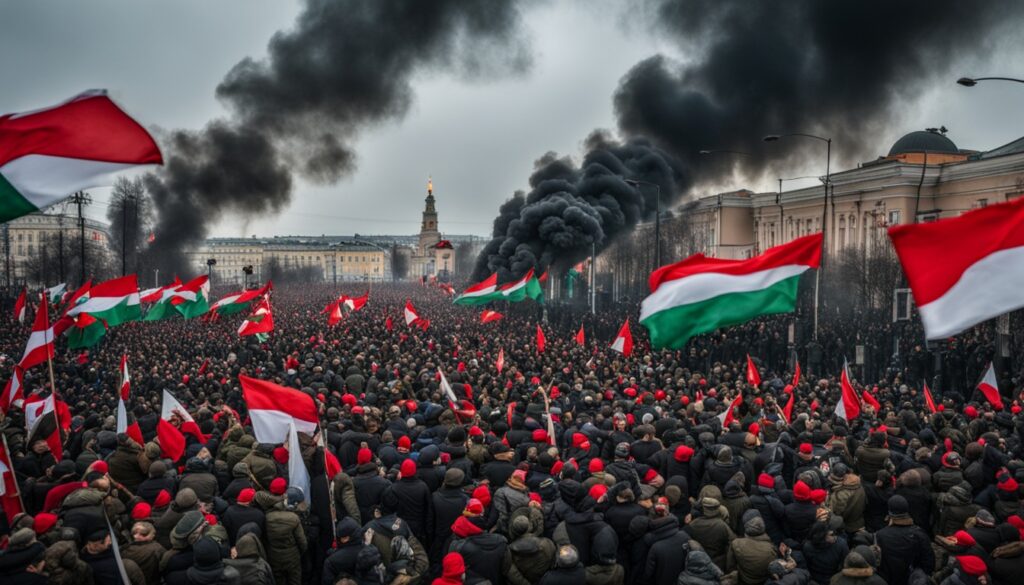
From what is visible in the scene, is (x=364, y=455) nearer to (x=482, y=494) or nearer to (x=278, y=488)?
(x=278, y=488)

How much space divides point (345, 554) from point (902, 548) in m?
4.07

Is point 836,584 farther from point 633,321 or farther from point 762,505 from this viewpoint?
point 633,321

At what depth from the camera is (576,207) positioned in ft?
122

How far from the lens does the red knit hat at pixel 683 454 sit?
24.6 ft

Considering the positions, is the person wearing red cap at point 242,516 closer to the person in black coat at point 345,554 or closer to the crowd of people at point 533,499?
the crowd of people at point 533,499

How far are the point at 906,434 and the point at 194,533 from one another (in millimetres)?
7528

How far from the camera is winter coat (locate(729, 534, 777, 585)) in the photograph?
536 cm

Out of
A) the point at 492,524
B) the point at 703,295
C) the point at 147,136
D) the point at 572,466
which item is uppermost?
the point at 147,136

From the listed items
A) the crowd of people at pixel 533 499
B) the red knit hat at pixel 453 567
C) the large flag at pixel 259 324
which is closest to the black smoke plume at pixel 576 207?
the large flag at pixel 259 324

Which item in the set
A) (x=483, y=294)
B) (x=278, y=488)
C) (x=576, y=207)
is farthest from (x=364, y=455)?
(x=576, y=207)

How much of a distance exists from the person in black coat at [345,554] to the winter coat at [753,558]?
2.56 metres

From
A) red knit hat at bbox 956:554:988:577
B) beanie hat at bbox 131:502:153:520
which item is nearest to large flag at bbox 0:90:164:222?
beanie hat at bbox 131:502:153:520

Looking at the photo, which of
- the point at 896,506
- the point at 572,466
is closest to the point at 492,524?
the point at 572,466

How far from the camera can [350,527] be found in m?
5.32
